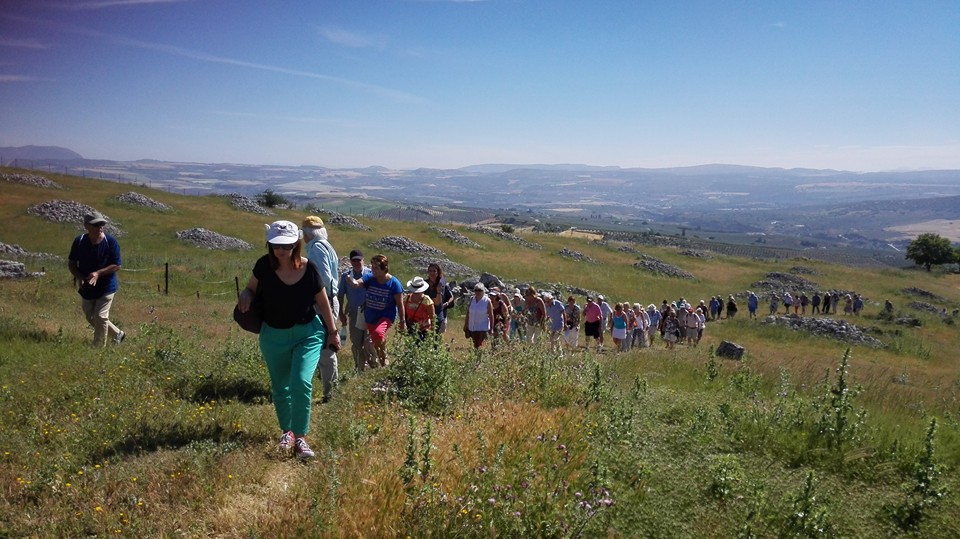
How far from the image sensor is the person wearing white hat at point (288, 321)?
462 cm

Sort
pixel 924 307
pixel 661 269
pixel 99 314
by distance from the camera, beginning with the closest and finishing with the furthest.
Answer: pixel 99 314
pixel 924 307
pixel 661 269

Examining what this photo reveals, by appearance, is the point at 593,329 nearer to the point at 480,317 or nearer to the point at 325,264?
the point at 480,317

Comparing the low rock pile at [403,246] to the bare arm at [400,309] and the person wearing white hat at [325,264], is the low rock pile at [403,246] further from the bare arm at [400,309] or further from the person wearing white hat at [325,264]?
the person wearing white hat at [325,264]

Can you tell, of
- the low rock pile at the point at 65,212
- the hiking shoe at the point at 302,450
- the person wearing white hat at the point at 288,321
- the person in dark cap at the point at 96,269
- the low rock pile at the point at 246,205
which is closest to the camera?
the hiking shoe at the point at 302,450

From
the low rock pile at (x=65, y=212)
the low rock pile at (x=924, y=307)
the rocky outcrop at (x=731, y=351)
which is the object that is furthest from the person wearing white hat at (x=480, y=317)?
the low rock pile at (x=924, y=307)

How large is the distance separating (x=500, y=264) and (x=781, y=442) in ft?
108

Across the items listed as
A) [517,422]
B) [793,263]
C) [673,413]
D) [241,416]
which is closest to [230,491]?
[241,416]

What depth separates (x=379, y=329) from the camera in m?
7.44

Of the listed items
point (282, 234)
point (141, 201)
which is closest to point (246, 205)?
point (141, 201)

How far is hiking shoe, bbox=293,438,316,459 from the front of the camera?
14.5ft

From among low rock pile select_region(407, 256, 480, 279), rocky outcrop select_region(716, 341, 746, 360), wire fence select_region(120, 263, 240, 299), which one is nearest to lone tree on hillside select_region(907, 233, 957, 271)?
low rock pile select_region(407, 256, 480, 279)

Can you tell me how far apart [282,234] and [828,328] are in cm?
2890

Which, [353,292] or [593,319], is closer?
[353,292]

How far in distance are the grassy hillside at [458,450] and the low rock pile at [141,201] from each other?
110 feet
